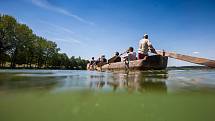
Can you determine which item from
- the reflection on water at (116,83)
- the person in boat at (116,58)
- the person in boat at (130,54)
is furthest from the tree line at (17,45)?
the reflection on water at (116,83)

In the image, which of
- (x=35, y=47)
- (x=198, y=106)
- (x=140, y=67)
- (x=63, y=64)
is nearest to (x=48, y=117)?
(x=198, y=106)

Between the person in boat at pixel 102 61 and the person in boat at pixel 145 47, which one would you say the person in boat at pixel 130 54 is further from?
the person in boat at pixel 102 61

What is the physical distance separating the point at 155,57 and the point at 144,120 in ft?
45.3

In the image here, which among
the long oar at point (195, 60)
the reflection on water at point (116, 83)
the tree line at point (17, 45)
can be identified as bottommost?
the reflection on water at point (116, 83)

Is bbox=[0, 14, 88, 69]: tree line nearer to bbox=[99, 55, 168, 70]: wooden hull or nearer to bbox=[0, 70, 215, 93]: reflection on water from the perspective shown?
bbox=[99, 55, 168, 70]: wooden hull

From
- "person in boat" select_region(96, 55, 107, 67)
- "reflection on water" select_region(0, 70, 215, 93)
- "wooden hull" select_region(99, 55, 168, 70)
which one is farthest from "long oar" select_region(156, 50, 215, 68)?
"person in boat" select_region(96, 55, 107, 67)

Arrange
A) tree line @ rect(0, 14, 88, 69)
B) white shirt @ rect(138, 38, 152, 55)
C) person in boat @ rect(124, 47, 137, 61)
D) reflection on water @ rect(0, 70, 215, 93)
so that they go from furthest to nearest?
tree line @ rect(0, 14, 88, 69) → person in boat @ rect(124, 47, 137, 61) → white shirt @ rect(138, 38, 152, 55) → reflection on water @ rect(0, 70, 215, 93)

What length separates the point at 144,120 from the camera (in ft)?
9.07

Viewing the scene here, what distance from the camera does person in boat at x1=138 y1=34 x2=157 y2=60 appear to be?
1511 cm

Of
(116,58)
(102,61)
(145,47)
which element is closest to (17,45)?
(102,61)

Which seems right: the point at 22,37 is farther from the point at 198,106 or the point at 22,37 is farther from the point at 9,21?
the point at 198,106

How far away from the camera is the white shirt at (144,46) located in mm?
15104

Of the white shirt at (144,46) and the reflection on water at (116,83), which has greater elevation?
the white shirt at (144,46)

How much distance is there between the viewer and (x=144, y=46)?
15.5m
